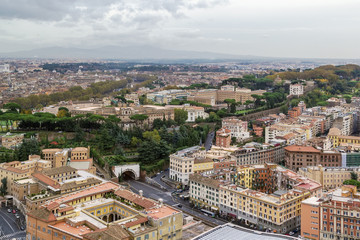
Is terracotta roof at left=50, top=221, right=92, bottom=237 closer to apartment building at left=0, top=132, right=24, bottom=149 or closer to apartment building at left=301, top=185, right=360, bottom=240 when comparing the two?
apartment building at left=301, top=185, right=360, bottom=240

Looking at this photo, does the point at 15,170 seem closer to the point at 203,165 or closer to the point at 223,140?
the point at 203,165

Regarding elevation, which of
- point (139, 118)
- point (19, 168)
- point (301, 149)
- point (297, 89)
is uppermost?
point (297, 89)

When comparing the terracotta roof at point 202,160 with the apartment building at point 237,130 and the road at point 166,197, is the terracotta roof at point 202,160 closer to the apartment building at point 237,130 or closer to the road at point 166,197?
the road at point 166,197

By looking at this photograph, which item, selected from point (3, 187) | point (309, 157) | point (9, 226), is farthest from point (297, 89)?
point (9, 226)

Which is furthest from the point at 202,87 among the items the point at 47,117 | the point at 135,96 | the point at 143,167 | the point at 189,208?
the point at 189,208

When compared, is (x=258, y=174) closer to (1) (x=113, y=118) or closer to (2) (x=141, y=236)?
(2) (x=141, y=236)

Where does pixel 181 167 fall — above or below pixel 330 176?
above

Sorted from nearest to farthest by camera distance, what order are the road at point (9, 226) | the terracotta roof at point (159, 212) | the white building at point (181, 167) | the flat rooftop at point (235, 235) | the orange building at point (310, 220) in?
the flat rooftop at point (235, 235), the terracotta roof at point (159, 212), the orange building at point (310, 220), the road at point (9, 226), the white building at point (181, 167)

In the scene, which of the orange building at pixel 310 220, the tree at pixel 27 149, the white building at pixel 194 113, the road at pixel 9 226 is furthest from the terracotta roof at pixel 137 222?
the white building at pixel 194 113
